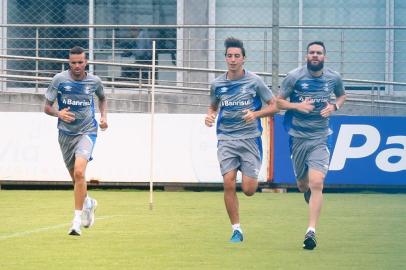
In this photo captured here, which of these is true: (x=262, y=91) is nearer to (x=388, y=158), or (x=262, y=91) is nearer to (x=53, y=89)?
(x=53, y=89)

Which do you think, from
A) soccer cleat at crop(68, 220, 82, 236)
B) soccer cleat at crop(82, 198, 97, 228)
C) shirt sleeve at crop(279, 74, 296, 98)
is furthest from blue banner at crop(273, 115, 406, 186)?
soccer cleat at crop(68, 220, 82, 236)

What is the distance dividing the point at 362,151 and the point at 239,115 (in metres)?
9.04

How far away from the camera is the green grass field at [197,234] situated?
11.8 metres

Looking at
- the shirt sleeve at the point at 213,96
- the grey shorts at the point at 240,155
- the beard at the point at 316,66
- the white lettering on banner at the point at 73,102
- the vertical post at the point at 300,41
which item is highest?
the vertical post at the point at 300,41

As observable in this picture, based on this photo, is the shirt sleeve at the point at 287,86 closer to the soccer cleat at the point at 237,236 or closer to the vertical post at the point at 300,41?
the soccer cleat at the point at 237,236

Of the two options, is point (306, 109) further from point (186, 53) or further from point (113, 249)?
point (186, 53)

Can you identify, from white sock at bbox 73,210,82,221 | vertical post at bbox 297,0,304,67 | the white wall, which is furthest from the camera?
vertical post at bbox 297,0,304,67

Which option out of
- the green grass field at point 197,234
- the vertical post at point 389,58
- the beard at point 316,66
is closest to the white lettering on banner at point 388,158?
the green grass field at point 197,234

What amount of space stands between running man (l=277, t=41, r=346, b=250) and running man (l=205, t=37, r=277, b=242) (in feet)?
0.92

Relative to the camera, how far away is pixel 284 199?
69.9 ft

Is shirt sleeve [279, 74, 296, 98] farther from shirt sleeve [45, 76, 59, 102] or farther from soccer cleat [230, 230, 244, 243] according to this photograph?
shirt sleeve [45, 76, 59, 102]

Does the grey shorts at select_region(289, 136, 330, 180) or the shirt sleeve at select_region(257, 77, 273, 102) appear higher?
the shirt sleeve at select_region(257, 77, 273, 102)

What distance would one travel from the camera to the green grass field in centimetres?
1176

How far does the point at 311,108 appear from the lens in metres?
13.9
